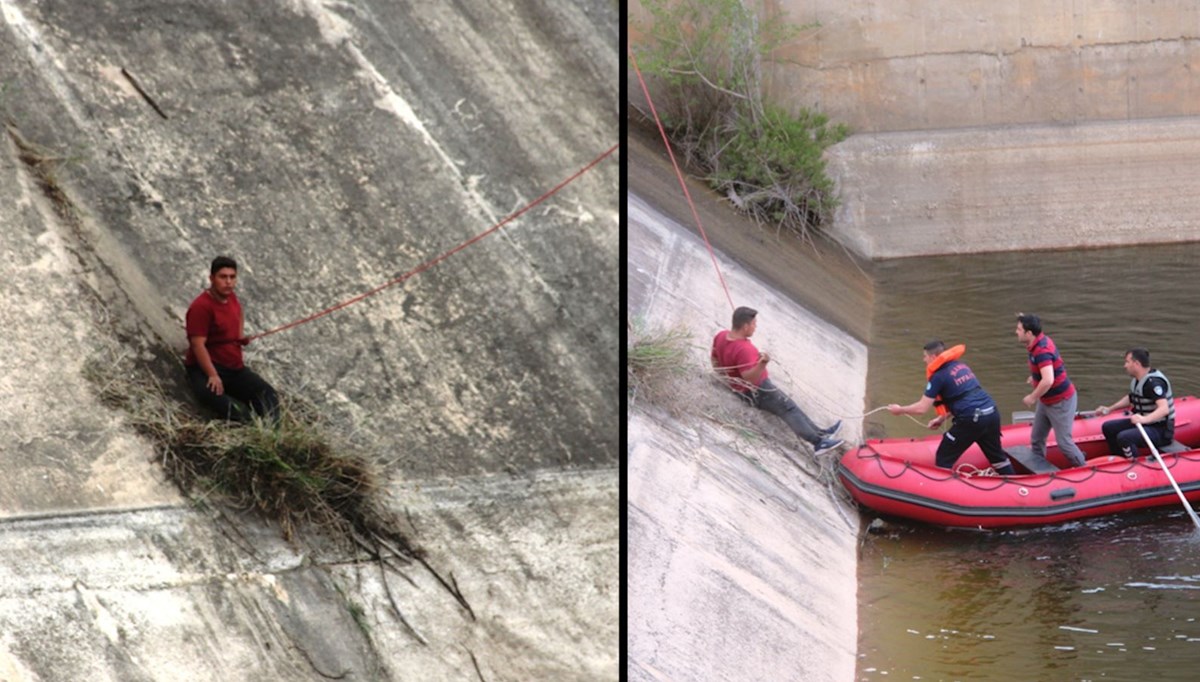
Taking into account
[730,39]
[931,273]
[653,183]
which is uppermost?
[730,39]

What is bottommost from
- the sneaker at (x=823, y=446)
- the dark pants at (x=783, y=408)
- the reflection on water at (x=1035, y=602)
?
the reflection on water at (x=1035, y=602)

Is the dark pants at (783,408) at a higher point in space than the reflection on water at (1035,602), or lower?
higher

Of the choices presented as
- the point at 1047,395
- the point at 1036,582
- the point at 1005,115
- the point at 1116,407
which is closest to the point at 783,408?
the point at 1047,395

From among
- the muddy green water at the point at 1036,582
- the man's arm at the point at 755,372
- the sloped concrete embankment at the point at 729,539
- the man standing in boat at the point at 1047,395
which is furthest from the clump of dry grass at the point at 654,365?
the man standing in boat at the point at 1047,395

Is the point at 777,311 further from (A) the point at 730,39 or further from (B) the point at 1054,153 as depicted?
(B) the point at 1054,153

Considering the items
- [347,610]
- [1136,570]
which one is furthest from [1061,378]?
[347,610]

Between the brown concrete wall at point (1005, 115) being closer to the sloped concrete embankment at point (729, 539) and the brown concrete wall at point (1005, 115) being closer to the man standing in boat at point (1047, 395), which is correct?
the sloped concrete embankment at point (729, 539)
